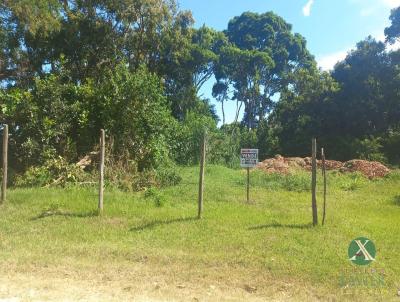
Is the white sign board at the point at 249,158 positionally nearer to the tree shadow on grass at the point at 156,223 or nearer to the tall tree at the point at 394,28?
the tree shadow on grass at the point at 156,223

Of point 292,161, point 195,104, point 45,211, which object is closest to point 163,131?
point 45,211

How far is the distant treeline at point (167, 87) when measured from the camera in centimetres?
1492

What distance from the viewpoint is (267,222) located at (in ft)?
29.6

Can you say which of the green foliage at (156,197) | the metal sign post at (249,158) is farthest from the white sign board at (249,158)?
the green foliage at (156,197)

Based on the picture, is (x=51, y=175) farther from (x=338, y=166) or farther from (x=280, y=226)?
(x=338, y=166)

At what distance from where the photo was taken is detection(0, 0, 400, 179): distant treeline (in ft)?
49.0

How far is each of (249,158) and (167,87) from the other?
1809cm

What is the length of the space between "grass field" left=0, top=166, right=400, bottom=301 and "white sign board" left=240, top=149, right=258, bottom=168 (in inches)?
38.3

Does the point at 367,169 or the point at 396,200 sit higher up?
the point at 367,169

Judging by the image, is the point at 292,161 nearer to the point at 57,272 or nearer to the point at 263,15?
the point at 57,272

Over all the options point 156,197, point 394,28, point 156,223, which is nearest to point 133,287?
point 156,223

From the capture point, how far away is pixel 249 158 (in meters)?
11.7

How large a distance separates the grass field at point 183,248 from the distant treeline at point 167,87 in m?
3.88

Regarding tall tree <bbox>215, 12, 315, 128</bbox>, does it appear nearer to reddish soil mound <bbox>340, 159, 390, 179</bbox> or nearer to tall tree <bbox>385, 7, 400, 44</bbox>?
tall tree <bbox>385, 7, 400, 44</bbox>
